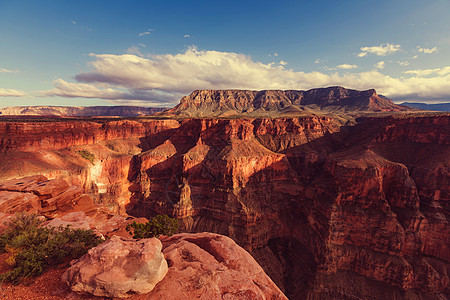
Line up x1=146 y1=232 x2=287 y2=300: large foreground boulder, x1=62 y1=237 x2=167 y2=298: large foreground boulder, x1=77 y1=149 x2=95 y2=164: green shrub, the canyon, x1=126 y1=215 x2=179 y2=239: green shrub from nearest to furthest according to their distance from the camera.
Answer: x1=62 y1=237 x2=167 y2=298: large foreground boulder < x1=146 y1=232 x2=287 y2=300: large foreground boulder < x1=126 y1=215 x2=179 y2=239: green shrub < the canyon < x1=77 y1=149 x2=95 y2=164: green shrub

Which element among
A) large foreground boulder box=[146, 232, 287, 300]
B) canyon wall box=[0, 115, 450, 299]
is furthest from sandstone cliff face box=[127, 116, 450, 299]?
large foreground boulder box=[146, 232, 287, 300]

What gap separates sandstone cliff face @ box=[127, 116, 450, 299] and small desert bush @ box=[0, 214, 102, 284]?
40831 mm

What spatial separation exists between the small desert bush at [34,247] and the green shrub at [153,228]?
17.5ft

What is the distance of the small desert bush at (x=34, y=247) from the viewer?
39.5 ft

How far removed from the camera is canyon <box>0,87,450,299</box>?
3909 cm

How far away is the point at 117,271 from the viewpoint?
10352 millimetres

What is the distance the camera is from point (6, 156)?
48.0 metres

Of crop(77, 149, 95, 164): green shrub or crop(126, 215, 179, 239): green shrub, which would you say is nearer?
crop(126, 215, 179, 239): green shrub

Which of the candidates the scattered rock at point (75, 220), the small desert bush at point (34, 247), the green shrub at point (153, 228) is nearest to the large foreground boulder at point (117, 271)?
the small desert bush at point (34, 247)

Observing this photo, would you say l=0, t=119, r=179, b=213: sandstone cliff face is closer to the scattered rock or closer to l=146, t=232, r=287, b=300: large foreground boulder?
the scattered rock

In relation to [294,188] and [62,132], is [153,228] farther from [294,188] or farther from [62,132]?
[62,132]

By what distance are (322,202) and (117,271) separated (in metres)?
50.4

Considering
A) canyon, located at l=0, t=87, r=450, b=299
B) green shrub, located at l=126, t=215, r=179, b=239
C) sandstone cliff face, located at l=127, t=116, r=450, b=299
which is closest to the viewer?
green shrub, located at l=126, t=215, r=179, b=239

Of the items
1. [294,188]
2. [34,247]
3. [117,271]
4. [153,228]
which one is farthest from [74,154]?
[294,188]
